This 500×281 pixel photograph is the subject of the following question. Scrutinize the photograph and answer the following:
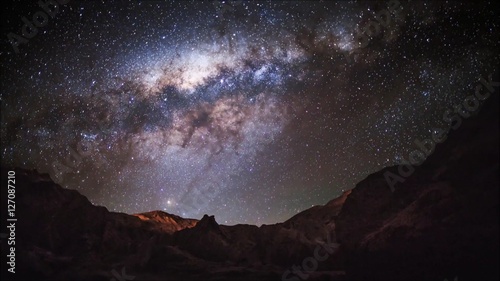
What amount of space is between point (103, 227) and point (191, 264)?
34.9ft

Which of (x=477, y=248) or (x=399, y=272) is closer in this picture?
(x=477, y=248)

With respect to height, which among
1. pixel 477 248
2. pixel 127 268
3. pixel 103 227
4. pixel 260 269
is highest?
pixel 103 227

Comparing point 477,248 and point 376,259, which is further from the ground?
point 376,259

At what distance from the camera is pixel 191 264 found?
28.2 m

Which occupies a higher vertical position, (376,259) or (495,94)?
(495,94)

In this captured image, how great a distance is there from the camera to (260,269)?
2802 centimetres

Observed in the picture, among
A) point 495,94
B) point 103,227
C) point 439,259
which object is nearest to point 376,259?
point 439,259

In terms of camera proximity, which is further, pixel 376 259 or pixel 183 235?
pixel 183 235

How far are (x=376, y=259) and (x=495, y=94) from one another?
49.9ft

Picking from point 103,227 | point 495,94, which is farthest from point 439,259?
point 103,227

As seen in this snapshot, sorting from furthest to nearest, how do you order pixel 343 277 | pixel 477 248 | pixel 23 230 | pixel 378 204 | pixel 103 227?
pixel 103 227
pixel 378 204
pixel 23 230
pixel 343 277
pixel 477 248

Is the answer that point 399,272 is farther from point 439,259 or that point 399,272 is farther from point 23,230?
point 23,230

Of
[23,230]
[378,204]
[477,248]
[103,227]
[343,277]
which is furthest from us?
[103,227]

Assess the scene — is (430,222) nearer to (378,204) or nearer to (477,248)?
(477,248)
